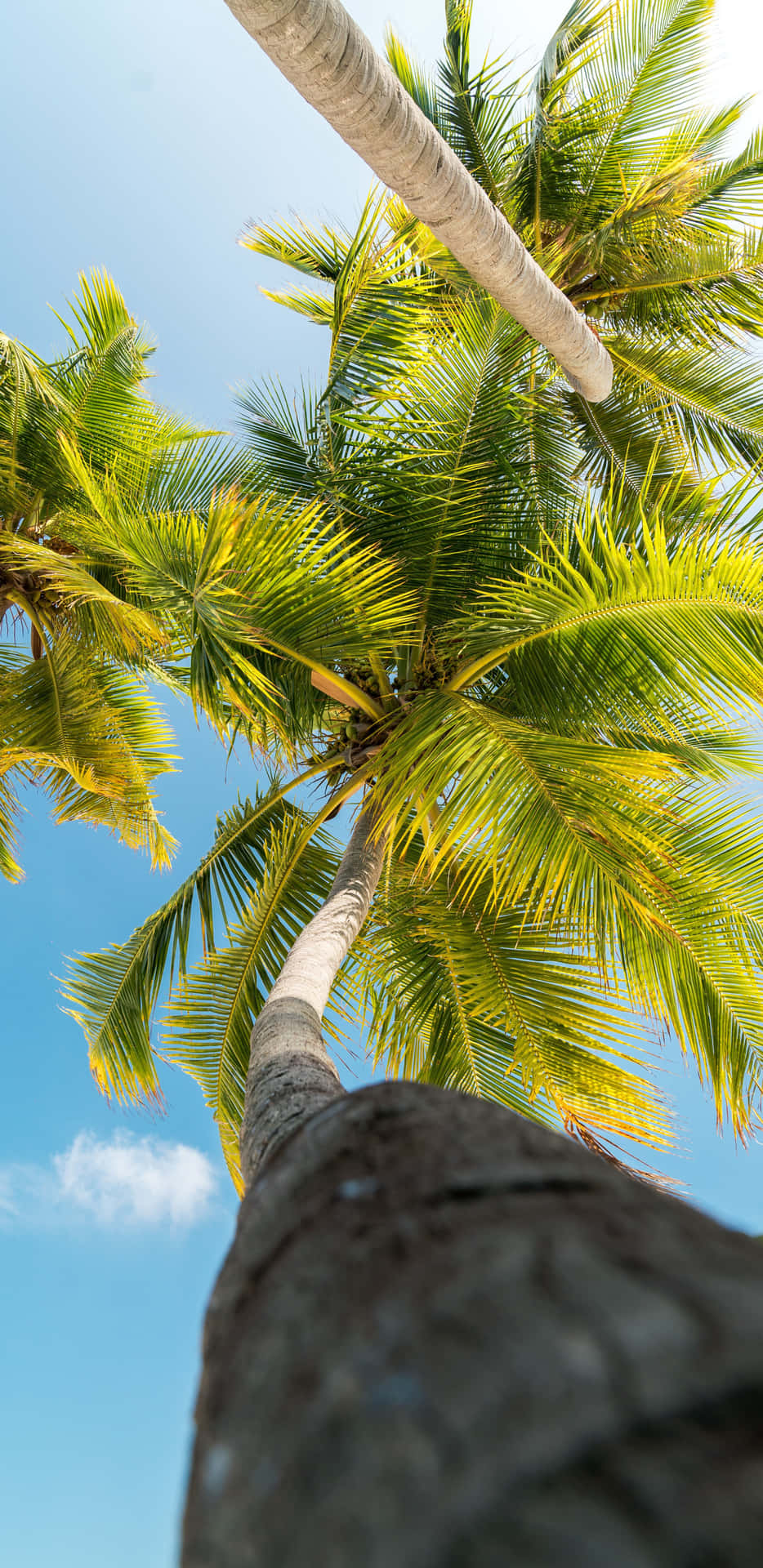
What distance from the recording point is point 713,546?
3.82 meters

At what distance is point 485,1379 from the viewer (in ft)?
1.70

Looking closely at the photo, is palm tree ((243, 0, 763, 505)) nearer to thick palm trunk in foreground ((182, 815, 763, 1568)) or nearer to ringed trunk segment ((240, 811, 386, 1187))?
ringed trunk segment ((240, 811, 386, 1187))

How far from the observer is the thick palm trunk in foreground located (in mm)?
433

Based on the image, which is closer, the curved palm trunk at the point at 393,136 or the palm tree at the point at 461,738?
the curved palm trunk at the point at 393,136

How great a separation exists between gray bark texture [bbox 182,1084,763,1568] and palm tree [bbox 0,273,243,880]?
580 centimetres

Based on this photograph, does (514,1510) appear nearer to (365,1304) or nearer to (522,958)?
(365,1304)

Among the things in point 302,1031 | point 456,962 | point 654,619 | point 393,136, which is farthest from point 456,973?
point 393,136

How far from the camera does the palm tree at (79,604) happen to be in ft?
22.2

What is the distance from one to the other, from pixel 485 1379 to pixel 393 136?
3075 mm

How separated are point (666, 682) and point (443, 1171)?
3660 millimetres

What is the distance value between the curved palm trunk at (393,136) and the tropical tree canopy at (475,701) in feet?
3.42

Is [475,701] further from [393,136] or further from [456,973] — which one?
[393,136]

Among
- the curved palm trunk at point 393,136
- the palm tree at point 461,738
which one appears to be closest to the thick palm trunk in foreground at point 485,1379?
the palm tree at point 461,738

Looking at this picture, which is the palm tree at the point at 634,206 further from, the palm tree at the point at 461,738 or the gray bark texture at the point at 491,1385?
the gray bark texture at the point at 491,1385
